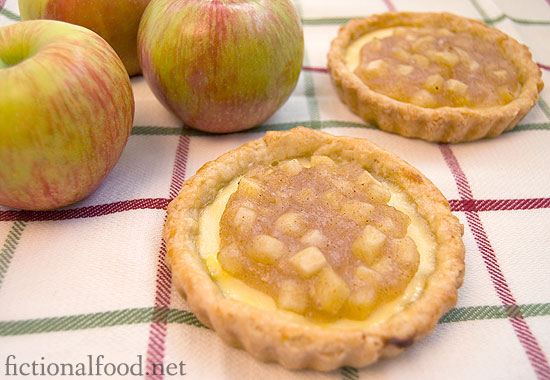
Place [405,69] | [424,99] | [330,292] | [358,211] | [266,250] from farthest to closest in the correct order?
[405,69]
[424,99]
[358,211]
[266,250]
[330,292]

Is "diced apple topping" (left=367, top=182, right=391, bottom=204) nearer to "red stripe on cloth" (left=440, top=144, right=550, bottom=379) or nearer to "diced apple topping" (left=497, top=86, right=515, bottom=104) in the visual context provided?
"red stripe on cloth" (left=440, top=144, right=550, bottom=379)

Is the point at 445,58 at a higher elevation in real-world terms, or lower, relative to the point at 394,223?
higher

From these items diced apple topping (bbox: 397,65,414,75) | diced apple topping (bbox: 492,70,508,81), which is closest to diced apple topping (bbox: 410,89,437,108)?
diced apple topping (bbox: 397,65,414,75)

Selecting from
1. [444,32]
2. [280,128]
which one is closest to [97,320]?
[280,128]

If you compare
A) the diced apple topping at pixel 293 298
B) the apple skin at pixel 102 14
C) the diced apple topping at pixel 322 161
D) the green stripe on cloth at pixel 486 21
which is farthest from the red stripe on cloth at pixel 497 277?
the apple skin at pixel 102 14

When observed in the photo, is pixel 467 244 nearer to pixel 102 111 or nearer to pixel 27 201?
pixel 102 111

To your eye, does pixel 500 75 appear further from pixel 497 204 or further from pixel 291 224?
pixel 291 224

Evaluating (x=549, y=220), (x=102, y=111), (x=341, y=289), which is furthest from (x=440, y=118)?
(x=102, y=111)
